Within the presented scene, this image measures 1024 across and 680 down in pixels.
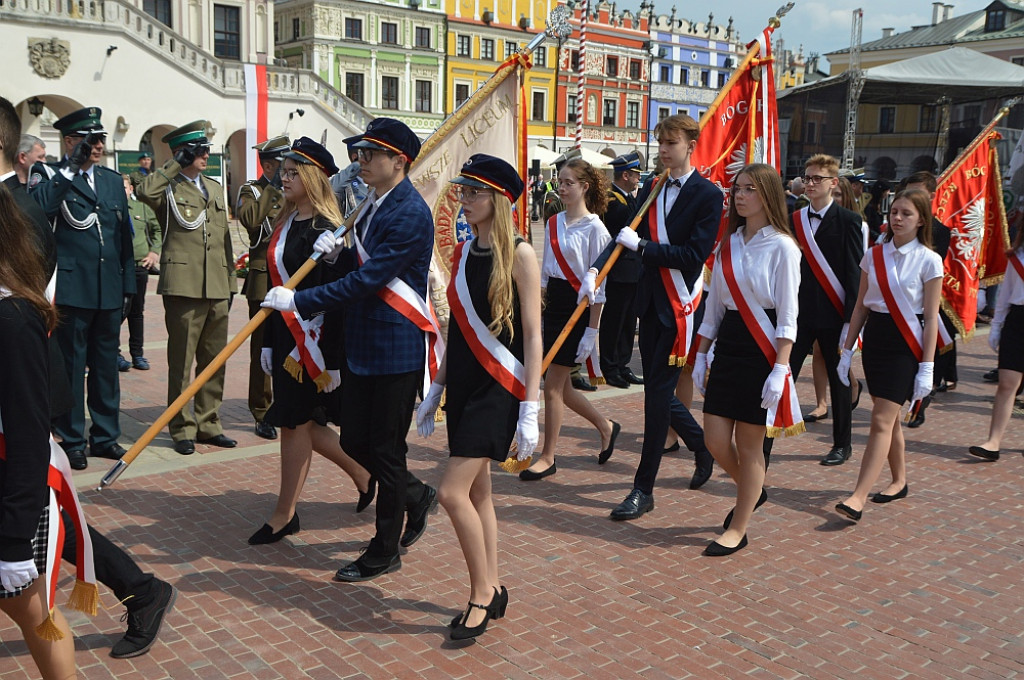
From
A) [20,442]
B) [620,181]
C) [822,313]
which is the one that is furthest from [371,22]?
[20,442]

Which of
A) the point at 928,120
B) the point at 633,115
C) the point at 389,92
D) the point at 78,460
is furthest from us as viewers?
the point at 633,115

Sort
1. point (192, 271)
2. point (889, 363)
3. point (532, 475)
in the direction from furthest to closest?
1. point (192, 271)
2. point (532, 475)
3. point (889, 363)

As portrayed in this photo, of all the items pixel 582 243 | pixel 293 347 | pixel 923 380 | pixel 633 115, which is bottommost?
pixel 923 380

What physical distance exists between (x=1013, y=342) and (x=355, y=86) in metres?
51.6

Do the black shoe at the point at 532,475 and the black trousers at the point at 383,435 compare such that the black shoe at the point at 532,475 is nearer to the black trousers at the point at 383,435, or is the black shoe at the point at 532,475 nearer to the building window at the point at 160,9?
the black trousers at the point at 383,435

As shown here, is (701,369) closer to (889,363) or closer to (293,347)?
(889,363)

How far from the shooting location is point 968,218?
994 centimetres

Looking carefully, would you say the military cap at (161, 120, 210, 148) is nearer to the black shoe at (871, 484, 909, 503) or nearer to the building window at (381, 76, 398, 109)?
the black shoe at (871, 484, 909, 503)

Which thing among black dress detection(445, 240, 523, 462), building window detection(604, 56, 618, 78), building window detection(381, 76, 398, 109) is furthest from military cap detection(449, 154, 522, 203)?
building window detection(604, 56, 618, 78)

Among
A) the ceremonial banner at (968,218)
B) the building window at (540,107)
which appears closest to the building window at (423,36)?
the building window at (540,107)

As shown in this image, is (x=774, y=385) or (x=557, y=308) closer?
(x=774, y=385)

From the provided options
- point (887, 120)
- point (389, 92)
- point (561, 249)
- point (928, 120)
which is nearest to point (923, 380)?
point (561, 249)

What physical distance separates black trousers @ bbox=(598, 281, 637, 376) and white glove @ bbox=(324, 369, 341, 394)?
4038 millimetres

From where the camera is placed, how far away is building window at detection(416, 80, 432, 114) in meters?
57.5
